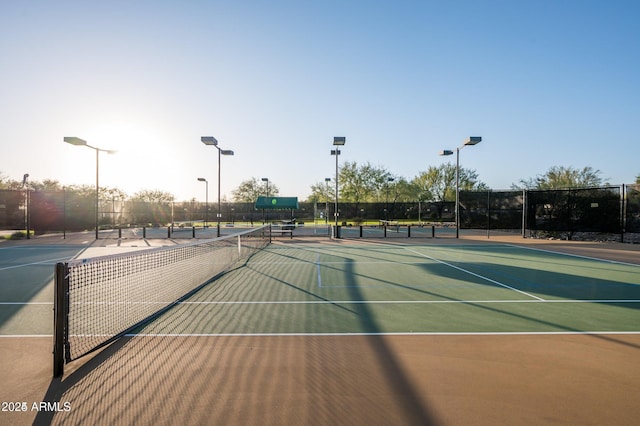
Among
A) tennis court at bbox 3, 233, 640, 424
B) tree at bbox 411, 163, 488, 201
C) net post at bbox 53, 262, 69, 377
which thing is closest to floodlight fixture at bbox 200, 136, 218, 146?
tennis court at bbox 3, 233, 640, 424

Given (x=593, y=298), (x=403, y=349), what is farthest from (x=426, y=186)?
(x=403, y=349)

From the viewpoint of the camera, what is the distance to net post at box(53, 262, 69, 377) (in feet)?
12.1

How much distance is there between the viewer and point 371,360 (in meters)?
4.05

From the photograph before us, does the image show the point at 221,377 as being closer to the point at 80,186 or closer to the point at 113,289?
the point at 113,289

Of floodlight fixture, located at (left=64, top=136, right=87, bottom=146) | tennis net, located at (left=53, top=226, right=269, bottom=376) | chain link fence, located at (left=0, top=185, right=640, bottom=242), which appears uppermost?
floodlight fixture, located at (left=64, top=136, right=87, bottom=146)

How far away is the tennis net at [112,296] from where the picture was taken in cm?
387

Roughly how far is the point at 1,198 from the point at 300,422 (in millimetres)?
33749

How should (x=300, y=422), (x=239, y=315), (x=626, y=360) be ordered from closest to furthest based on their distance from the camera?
(x=300, y=422), (x=626, y=360), (x=239, y=315)

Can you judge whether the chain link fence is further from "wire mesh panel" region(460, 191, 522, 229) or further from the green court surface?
the green court surface

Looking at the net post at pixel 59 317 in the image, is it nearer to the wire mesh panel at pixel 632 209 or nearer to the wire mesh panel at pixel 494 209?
the wire mesh panel at pixel 494 209

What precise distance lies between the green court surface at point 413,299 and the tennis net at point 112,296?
524mm

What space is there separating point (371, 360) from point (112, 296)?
627 centimetres

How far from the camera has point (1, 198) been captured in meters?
24.9

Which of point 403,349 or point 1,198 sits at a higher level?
point 1,198
